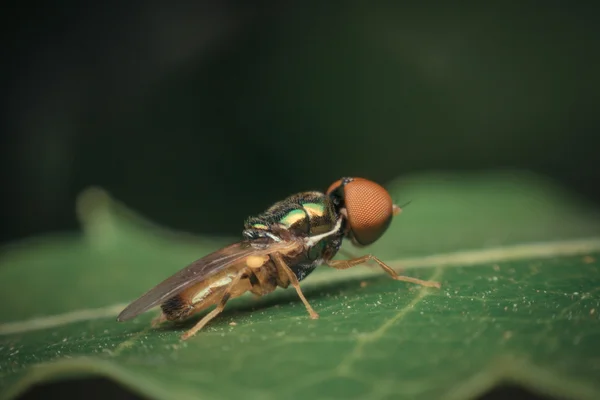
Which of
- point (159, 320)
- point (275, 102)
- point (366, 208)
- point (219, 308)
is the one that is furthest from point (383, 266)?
point (275, 102)

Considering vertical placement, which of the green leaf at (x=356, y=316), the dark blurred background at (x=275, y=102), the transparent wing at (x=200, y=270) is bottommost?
the green leaf at (x=356, y=316)

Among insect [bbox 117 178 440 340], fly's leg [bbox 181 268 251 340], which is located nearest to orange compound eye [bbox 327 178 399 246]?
insect [bbox 117 178 440 340]

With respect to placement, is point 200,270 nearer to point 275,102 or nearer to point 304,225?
point 304,225

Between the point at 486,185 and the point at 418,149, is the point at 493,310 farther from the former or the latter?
the point at 418,149

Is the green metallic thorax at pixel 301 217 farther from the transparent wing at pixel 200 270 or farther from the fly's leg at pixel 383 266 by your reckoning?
the fly's leg at pixel 383 266

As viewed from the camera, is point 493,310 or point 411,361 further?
point 493,310

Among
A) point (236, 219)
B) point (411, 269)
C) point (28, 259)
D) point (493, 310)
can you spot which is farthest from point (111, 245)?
point (493, 310)

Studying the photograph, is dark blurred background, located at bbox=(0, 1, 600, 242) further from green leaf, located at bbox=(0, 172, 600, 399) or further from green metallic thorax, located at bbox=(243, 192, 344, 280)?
green metallic thorax, located at bbox=(243, 192, 344, 280)

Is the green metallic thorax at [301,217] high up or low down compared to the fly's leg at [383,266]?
up

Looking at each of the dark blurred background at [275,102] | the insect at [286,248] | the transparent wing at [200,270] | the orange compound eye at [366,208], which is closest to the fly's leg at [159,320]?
the insect at [286,248]
